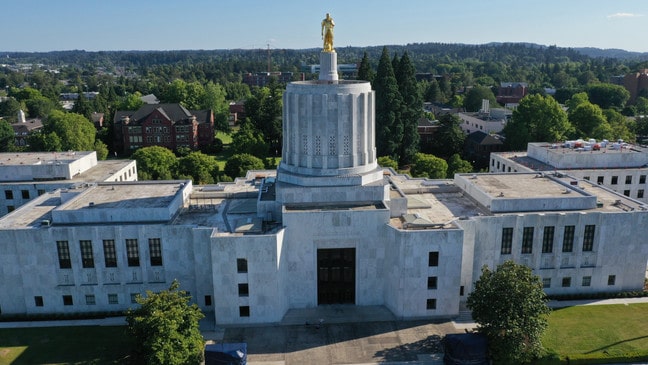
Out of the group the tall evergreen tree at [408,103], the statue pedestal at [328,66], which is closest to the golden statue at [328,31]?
the statue pedestal at [328,66]

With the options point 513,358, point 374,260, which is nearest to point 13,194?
point 374,260

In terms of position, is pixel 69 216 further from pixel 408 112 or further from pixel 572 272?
pixel 408 112

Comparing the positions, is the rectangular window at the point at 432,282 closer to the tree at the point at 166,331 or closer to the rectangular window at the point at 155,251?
the tree at the point at 166,331

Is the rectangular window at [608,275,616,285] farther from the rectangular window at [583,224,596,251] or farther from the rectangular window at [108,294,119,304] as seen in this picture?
the rectangular window at [108,294,119,304]

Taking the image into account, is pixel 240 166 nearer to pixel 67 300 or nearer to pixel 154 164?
pixel 154 164

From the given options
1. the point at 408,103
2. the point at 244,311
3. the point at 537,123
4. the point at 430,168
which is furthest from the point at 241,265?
the point at 537,123

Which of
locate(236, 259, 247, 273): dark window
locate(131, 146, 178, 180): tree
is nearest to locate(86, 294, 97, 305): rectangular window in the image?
locate(236, 259, 247, 273): dark window
